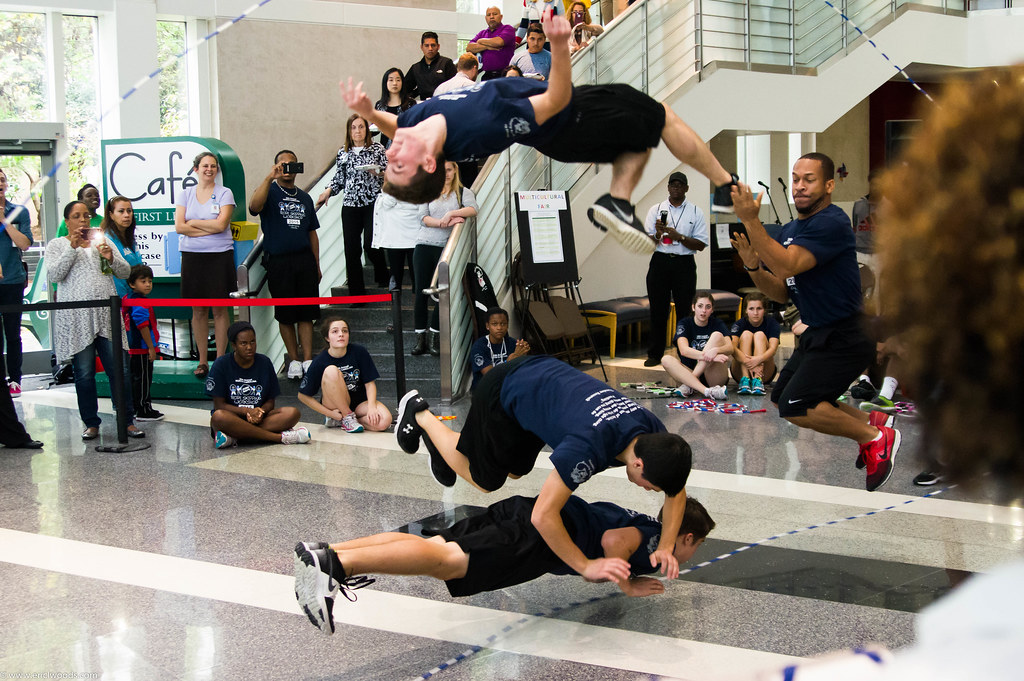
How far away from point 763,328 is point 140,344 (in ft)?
14.9

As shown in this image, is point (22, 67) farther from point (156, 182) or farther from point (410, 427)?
point (410, 427)

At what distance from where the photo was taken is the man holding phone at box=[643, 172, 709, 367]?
857cm

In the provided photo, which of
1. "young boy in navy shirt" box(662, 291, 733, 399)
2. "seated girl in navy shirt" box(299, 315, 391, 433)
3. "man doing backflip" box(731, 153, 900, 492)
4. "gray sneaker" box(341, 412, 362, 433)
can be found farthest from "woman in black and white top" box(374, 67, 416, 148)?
"man doing backflip" box(731, 153, 900, 492)

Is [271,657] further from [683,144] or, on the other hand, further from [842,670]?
[842,670]

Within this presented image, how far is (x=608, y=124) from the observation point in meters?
3.25

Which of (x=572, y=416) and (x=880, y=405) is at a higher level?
(x=572, y=416)

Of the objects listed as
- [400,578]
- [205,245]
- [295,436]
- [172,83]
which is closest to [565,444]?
[400,578]

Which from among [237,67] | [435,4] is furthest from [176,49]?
[435,4]

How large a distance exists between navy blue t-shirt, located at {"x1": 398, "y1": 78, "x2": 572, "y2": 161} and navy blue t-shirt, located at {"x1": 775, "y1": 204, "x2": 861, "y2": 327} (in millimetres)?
1567

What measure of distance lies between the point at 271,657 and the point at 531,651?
0.82 m

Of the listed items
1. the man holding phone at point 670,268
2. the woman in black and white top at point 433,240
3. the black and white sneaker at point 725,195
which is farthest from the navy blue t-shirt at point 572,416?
the man holding phone at point 670,268

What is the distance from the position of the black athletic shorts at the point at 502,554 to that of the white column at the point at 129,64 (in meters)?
8.82

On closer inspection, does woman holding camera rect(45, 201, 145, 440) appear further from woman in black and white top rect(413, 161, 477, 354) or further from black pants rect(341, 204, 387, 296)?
woman in black and white top rect(413, 161, 477, 354)

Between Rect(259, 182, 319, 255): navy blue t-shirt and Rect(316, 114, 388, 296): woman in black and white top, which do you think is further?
Rect(259, 182, 319, 255): navy blue t-shirt
